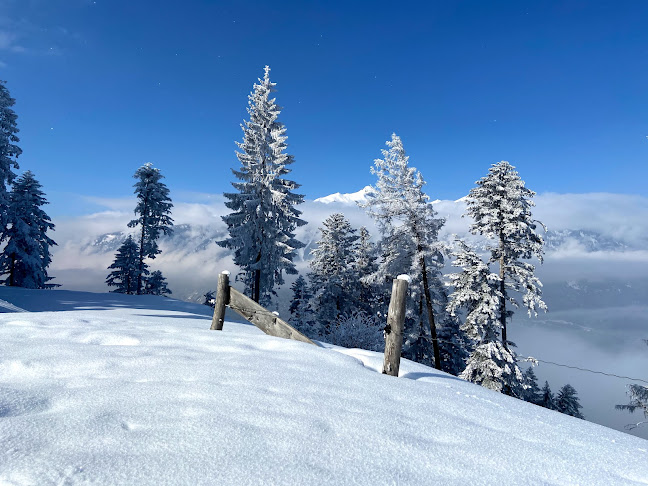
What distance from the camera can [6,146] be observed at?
21.4m

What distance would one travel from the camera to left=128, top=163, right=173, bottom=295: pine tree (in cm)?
3000

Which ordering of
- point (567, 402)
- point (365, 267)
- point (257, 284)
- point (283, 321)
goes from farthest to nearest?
1. point (567, 402)
2. point (365, 267)
3. point (257, 284)
4. point (283, 321)

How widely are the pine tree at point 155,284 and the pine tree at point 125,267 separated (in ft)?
3.93

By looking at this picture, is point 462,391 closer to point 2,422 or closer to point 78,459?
point 78,459

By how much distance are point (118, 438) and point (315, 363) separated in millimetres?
2888

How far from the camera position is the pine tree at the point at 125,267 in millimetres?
34406

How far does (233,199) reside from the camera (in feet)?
71.3

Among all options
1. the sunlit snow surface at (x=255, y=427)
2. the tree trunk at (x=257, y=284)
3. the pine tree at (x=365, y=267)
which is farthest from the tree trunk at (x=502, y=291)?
the pine tree at (x=365, y=267)

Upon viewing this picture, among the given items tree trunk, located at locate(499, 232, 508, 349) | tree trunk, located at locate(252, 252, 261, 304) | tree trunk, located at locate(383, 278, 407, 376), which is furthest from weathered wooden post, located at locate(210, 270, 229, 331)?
tree trunk, located at locate(499, 232, 508, 349)

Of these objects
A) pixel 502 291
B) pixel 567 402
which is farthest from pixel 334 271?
pixel 567 402

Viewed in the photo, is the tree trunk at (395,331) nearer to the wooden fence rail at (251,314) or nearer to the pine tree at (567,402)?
the wooden fence rail at (251,314)

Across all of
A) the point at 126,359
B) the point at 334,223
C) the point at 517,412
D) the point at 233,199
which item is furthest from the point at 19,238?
the point at 517,412

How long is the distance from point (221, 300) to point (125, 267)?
33085 millimetres

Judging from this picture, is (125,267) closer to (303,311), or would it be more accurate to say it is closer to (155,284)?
(155,284)
